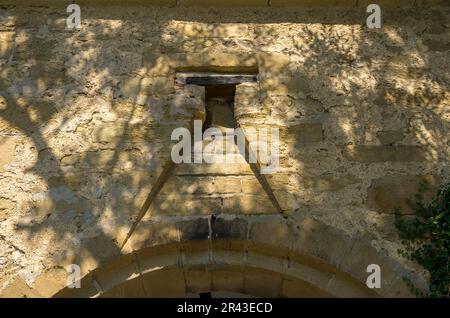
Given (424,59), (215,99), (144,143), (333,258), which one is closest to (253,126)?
(215,99)

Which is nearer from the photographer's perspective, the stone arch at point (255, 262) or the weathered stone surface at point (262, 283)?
the stone arch at point (255, 262)

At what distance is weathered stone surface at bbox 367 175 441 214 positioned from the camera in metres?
3.31

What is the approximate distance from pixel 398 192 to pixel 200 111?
131 centimetres

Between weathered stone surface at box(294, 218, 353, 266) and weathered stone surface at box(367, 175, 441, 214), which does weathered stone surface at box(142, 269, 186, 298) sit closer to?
weathered stone surface at box(294, 218, 353, 266)

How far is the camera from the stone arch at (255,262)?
3.11 m

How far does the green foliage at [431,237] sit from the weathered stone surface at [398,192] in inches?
1.2

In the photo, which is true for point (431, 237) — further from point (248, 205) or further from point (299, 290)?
point (248, 205)

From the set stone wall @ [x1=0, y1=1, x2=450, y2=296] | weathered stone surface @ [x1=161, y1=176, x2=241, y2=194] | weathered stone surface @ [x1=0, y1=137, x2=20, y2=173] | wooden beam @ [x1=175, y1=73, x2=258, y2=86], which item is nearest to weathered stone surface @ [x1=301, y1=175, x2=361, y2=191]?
stone wall @ [x1=0, y1=1, x2=450, y2=296]

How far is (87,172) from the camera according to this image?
3.38 meters

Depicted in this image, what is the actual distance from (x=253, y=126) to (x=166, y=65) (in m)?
0.74

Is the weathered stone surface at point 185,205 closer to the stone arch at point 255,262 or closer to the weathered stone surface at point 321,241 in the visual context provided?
the stone arch at point 255,262

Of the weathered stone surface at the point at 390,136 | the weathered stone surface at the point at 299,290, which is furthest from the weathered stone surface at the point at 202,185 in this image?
the weathered stone surface at the point at 390,136

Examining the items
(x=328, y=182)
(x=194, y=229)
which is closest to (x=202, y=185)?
(x=194, y=229)

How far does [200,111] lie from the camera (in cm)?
362
